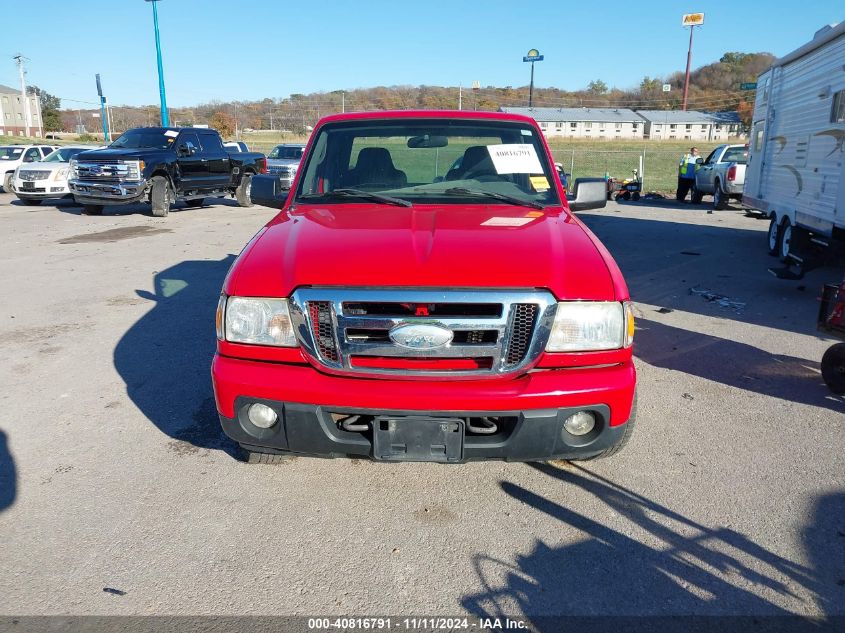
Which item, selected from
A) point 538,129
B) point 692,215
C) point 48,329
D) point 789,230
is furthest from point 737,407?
point 692,215

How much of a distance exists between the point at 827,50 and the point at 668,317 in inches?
176

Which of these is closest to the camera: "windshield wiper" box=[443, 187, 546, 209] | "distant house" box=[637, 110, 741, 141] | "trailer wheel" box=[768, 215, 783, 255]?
"windshield wiper" box=[443, 187, 546, 209]

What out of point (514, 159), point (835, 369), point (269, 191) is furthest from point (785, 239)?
point (269, 191)

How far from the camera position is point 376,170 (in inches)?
166

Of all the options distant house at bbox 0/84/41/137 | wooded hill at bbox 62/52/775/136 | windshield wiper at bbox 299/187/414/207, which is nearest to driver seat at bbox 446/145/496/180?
windshield wiper at bbox 299/187/414/207

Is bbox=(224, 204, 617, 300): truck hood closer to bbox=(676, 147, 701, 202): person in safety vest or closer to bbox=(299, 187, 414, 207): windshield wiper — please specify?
bbox=(299, 187, 414, 207): windshield wiper

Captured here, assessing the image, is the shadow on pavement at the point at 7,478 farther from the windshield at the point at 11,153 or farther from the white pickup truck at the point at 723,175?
the windshield at the point at 11,153

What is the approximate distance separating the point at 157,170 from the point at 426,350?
1425cm

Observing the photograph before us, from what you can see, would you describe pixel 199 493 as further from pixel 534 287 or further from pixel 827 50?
pixel 827 50

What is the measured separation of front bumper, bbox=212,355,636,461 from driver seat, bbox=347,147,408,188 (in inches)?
68.0

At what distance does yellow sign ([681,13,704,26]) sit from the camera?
3243 inches

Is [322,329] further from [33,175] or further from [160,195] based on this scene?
[33,175]

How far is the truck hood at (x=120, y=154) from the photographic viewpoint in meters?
14.5

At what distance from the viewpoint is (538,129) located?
4.52 m
